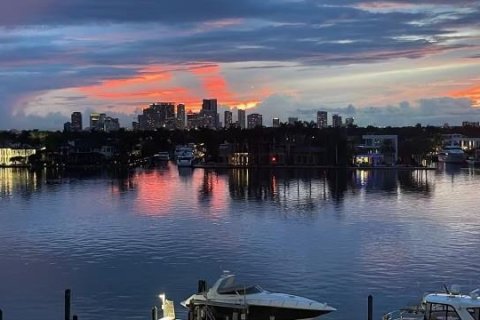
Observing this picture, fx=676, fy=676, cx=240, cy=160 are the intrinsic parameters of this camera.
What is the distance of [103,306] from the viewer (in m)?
22.9

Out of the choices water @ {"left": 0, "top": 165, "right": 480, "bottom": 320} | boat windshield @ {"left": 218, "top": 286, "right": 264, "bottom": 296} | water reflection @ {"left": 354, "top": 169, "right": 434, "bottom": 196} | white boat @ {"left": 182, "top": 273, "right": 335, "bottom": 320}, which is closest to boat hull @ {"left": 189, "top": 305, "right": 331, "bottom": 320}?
white boat @ {"left": 182, "top": 273, "right": 335, "bottom": 320}

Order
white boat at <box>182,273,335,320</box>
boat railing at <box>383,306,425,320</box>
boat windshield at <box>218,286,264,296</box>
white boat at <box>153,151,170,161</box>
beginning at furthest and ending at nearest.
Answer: white boat at <box>153,151,170,161</box> < boat windshield at <box>218,286,264,296</box> < white boat at <box>182,273,335,320</box> < boat railing at <box>383,306,425,320</box>

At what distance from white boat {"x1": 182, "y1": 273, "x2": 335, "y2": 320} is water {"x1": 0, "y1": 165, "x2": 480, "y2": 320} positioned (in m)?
3.13

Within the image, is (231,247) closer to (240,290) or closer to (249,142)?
(240,290)

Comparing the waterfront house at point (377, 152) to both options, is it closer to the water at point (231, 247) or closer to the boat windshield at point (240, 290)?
the water at point (231, 247)

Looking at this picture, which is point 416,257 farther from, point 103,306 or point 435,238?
point 103,306

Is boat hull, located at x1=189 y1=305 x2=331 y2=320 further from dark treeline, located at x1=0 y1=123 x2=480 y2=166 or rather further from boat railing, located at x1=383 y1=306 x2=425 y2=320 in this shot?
dark treeline, located at x1=0 y1=123 x2=480 y2=166

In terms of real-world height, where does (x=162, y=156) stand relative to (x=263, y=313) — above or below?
above

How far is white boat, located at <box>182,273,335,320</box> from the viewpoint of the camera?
59.8ft

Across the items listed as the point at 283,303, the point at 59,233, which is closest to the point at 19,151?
the point at 59,233

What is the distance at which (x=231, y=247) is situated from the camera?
34.4 metres

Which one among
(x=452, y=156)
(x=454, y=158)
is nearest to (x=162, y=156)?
(x=452, y=156)

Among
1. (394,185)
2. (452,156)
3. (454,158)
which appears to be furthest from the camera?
(452,156)

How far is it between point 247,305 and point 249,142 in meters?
114
